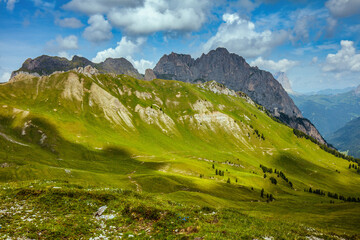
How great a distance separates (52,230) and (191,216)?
14251 mm

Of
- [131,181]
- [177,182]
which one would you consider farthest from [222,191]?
[131,181]

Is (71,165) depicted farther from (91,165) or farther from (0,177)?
(0,177)

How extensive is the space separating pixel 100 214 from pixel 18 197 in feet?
38.0

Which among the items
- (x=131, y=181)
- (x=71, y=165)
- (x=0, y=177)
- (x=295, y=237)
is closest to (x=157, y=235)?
(x=295, y=237)

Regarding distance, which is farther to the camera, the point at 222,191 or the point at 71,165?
the point at 71,165

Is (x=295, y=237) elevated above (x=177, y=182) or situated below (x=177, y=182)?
above

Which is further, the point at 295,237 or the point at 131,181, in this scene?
the point at 131,181

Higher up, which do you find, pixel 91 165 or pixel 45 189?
pixel 45 189

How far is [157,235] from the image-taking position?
1962 centimetres

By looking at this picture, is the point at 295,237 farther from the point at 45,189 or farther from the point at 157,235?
the point at 45,189

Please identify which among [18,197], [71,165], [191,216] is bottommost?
[71,165]

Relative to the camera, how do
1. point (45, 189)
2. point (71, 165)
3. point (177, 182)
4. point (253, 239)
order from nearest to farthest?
point (253, 239)
point (45, 189)
point (177, 182)
point (71, 165)

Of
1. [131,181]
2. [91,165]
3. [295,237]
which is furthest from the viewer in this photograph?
[91,165]

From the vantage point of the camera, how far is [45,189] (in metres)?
28.0
